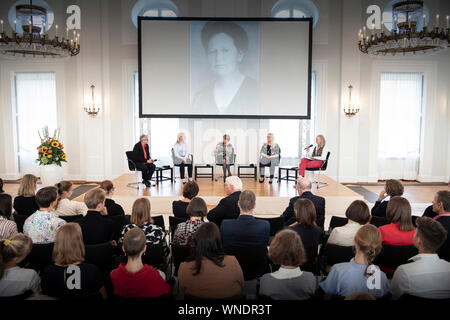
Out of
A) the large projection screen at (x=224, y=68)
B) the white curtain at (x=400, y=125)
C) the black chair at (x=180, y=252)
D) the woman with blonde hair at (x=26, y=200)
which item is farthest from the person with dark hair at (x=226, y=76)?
the black chair at (x=180, y=252)

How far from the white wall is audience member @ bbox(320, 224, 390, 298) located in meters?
7.32

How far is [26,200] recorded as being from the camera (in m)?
4.08

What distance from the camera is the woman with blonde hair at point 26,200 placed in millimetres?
4051

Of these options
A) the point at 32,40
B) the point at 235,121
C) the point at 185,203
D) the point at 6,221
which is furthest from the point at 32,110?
the point at 185,203

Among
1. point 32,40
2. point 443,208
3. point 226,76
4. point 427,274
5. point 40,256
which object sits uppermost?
point 32,40

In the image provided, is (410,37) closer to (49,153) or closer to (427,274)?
(427,274)

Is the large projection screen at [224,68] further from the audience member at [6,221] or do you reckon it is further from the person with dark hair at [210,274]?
the person with dark hair at [210,274]

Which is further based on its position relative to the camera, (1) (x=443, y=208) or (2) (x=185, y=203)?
(2) (x=185, y=203)

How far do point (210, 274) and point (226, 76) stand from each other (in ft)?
24.5

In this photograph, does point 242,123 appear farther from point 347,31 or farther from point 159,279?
point 159,279

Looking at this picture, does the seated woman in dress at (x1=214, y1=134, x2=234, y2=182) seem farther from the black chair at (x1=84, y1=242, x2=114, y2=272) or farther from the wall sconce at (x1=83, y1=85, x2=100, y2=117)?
the black chair at (x1=84, y1=242, x2=114, y2=272)

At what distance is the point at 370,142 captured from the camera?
374 inches

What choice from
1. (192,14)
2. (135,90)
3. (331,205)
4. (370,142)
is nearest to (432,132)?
(370,142)
